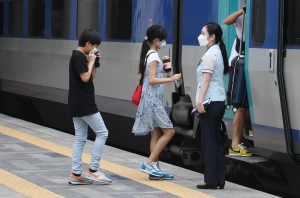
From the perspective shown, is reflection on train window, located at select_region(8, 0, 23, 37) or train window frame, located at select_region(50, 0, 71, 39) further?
reflection on train window, located at select_region(8, 0, 23, 37)

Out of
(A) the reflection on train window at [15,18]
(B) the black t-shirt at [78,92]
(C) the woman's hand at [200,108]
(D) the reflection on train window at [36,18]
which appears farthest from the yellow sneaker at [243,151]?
(A) the reflection on train window at [15,18]

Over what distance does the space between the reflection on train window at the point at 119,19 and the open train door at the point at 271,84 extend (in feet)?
11.5

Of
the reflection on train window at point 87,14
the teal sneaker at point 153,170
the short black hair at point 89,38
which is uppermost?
the reflection on train window at point 87,14

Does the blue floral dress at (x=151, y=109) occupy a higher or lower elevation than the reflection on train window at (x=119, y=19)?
lower

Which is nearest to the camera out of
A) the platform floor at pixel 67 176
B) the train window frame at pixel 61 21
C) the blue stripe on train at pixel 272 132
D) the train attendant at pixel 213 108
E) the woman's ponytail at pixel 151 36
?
the platform floor at pixel 67 176

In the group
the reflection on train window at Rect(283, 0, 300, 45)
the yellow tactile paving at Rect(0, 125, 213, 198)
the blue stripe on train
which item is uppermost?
the reflection on train window at Rect(283, 0, 300, 45)

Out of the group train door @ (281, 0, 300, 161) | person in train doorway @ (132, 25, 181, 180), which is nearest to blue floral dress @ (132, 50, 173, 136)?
person in train doorway @ (132, 25, 181, 180)

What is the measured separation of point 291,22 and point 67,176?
263cm

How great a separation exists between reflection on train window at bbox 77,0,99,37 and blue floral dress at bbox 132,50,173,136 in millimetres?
4728

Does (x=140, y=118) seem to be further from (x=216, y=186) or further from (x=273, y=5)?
(x=273, y=5)

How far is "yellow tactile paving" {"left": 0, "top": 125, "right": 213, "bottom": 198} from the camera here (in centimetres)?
702

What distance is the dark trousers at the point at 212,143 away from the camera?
7.20m

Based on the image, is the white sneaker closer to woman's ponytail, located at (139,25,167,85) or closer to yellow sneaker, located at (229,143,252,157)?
woman's ponytail, located at (139,25,167,85)

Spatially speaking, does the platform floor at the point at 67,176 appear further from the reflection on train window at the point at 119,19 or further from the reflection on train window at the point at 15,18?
the reflection on train window at the point at 15,18
